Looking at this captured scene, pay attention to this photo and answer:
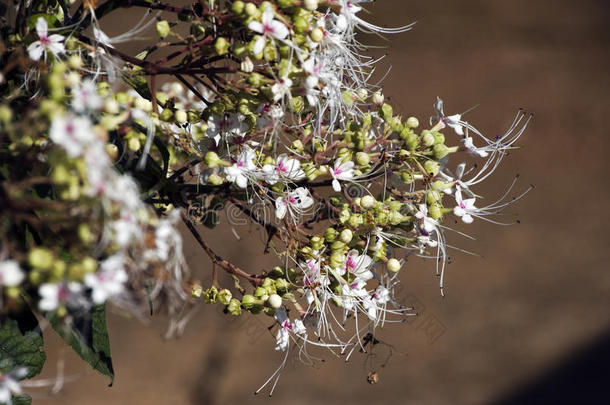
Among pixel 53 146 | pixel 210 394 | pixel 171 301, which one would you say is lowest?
pixel 210 394

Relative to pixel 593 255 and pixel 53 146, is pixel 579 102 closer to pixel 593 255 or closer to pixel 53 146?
pixel 593 255

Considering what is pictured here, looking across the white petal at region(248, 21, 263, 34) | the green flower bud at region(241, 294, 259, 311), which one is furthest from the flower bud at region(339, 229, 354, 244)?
the white petal at region(248, 21, 263, 34)

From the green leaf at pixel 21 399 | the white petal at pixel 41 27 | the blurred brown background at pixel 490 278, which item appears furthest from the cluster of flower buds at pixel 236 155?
the blurred brown background at pixel 490 278

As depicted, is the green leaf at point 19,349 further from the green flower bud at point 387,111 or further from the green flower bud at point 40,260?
the green flower bud at point 387,111

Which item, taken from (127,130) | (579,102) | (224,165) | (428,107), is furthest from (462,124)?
(579,102)

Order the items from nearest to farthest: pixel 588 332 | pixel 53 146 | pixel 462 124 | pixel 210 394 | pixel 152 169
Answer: pixel 53 146 < pixel 152 169 < pixel 462 124 < pixel 210 394 < pixel 588 332

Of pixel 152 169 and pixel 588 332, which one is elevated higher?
pixel 152 169

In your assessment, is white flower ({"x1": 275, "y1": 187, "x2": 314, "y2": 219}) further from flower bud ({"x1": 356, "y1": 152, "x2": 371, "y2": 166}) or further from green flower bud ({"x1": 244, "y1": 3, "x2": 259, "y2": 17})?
green flower bud ({"x1": 244, "y1": 3, "x2": 259, "y2": 17})
